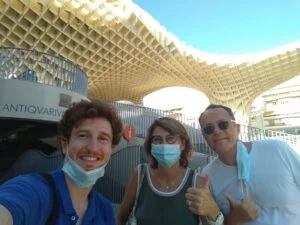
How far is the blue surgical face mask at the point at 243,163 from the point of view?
6.81 feet

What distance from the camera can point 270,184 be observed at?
80.1 inches

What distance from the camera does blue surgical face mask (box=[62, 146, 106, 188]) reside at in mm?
1511

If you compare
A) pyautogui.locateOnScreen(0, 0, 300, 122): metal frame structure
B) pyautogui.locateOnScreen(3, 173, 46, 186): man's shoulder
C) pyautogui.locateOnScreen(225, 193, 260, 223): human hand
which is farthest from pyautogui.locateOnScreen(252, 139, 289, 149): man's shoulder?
pyautogui.locateOnScreen(0, 0, 300, 122): metal frame structure

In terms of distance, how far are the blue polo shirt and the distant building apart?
44570 millimetres

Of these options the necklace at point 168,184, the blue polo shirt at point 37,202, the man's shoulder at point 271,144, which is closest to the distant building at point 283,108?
the man's shoulder at point 271,144

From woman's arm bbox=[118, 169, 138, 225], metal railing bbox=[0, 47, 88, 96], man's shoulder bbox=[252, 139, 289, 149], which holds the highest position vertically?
metal railing bbox=[0, 47, 88, 96]

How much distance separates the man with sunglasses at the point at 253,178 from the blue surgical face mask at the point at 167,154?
29cm

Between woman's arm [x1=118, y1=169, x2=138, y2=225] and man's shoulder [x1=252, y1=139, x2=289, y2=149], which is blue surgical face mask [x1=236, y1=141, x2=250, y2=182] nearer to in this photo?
man's shoulder [x1=252, y1=139, x2=289, y2=149]

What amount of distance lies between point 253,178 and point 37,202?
1.46 m

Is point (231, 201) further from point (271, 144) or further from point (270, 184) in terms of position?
point (271, 144)

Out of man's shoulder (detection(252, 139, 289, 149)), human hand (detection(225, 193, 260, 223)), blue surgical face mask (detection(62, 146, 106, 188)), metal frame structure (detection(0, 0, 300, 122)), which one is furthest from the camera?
metal frame structure (detection(0, 0, 300, 122))

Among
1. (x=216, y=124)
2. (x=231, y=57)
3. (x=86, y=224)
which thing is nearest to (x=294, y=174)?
(x=216, y=124)

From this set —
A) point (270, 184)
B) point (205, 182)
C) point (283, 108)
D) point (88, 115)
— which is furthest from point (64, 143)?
point (283, 108)

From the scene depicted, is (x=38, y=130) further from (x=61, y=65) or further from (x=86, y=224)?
(x=86, y=224)
